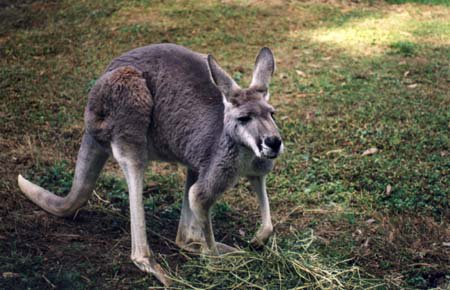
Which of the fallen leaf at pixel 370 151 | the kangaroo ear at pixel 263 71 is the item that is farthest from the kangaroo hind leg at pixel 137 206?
the fallen leaf at pixel 370 151

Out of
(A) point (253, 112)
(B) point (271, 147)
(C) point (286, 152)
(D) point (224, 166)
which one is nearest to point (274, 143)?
(B) point (271, 147)

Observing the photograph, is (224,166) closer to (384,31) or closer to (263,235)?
(263,235)

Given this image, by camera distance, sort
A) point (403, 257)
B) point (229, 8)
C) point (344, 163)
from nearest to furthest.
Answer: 1. point (403, 257)
2. point (344, 163)
3. point (229, 8)

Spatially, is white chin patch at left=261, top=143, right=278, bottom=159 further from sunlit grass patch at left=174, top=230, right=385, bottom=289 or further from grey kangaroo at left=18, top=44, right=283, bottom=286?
sunlit grass patch at left=174, top=230, right=385, bottom=289

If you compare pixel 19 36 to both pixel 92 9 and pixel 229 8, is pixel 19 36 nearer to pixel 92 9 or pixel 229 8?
pixel 92 9

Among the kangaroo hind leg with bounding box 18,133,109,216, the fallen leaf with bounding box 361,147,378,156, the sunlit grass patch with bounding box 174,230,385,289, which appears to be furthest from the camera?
the fallen leaf with bounding box 361,147,378,156

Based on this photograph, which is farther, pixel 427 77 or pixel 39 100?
pixel 427 77

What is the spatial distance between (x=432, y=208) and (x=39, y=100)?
3.59 metres

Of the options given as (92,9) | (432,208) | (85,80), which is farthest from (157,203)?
(92,9)

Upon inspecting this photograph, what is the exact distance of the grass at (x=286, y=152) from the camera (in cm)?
360

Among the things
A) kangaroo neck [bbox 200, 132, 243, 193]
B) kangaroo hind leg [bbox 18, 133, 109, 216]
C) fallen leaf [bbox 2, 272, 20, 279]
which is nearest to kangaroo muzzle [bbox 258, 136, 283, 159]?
kangaroo neck [bbox 200, 132, 243, 193]

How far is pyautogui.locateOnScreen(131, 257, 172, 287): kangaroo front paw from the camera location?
352 centimetres

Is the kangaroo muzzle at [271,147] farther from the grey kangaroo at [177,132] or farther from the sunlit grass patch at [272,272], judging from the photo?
the sunlit grass patch at [272,272]

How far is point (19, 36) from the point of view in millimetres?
7734
